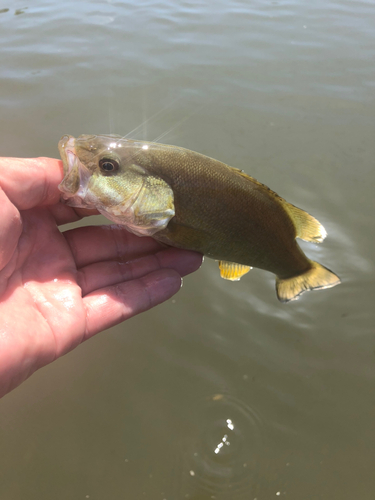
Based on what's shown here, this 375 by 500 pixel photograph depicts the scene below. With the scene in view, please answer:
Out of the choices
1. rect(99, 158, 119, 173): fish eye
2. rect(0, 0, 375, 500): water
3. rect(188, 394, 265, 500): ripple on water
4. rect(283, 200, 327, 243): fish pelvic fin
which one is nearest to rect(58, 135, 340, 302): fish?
rect(99, 158, 119, 173): fish eye

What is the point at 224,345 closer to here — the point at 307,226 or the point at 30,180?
the point at 307,226

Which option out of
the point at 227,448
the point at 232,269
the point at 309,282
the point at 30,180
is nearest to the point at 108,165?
the point at 30,180

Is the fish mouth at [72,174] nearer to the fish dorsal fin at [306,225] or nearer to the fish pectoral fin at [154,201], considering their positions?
the fish pectoral fin at [154,201]

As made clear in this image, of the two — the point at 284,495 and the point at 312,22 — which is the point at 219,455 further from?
the point at 312,22

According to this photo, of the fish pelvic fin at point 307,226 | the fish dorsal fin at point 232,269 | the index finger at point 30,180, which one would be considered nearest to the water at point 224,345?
the fish dorsal fin at point 232,269

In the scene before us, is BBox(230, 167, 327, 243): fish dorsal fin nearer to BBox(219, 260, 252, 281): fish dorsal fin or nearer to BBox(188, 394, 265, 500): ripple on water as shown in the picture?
BBox(219, 260, 252, 281): fish dorsal fin

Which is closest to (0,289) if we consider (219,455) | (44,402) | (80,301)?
(80,301)
